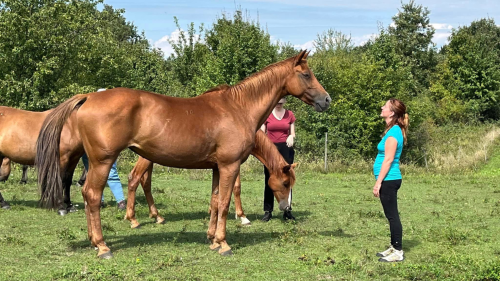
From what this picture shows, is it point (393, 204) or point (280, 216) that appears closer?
point (393, 204)

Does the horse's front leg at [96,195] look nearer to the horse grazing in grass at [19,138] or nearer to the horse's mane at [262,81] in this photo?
the horse's mane at [262,81]

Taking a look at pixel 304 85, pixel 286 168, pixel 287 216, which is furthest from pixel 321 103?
pixel 287 216

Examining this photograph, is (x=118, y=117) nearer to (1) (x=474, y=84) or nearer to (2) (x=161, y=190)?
(2) (x=161, y=190)

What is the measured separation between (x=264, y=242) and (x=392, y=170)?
2073mm

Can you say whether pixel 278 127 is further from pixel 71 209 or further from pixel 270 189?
pixel 71 209

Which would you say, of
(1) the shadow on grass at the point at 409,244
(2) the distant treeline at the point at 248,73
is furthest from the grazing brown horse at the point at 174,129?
(2) the distant treeline at the point at 248,73

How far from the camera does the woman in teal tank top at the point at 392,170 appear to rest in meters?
5.56

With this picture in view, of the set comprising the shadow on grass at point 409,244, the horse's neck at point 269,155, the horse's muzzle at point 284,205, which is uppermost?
the horse's neck at point 269,155

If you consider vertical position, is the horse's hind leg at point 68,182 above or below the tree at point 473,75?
below

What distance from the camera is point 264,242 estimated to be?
650 centimetres

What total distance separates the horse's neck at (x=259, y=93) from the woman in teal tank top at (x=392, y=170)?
1526 mm

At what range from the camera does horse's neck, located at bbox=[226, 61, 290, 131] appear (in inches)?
246

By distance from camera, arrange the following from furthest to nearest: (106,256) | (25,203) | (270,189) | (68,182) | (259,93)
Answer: (25,203) < (68,182) < (270,189) < (259,93) < (106,256)

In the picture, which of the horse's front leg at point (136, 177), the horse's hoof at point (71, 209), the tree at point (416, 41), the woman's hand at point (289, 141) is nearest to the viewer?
the horse's front leg at point (136, 177)
